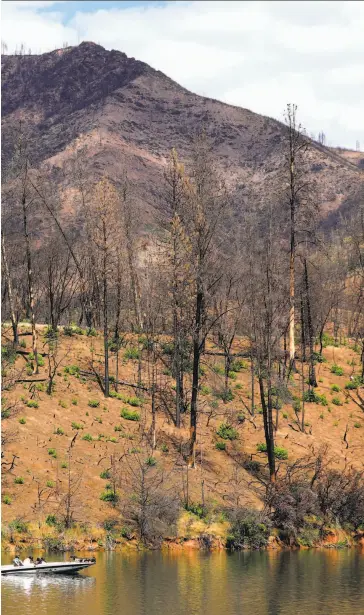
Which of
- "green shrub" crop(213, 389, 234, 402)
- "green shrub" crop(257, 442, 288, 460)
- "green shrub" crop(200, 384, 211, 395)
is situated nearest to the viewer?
"green shrub" crop(257, 442, 288, 460)

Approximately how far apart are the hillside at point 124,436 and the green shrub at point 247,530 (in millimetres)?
838

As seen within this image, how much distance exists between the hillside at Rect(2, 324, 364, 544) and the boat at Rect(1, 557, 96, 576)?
19.6ft

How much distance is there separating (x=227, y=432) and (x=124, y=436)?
586 centimetres

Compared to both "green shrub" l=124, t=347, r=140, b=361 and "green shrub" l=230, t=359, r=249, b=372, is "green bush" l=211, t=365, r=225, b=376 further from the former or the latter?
"green shrub" l=124, t=347, r=140, b=361

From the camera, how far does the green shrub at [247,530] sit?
3966 cm

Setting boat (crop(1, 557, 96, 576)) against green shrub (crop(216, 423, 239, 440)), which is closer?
boat (crop(1, 557, 96, 576))

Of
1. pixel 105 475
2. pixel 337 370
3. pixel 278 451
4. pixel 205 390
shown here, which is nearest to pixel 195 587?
pixel 105 475

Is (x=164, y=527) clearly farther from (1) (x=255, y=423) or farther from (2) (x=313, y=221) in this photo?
→ (2) (x=313, y=221)

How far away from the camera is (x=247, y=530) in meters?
40.2

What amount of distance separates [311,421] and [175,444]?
921cm

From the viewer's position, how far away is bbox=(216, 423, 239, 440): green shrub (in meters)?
48.5

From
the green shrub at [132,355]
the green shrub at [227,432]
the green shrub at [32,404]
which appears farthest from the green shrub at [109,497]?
the green shrub at [132,355]

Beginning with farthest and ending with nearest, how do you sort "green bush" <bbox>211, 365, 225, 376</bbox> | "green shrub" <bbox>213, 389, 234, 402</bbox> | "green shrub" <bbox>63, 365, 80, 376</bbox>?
"green bush" <bbox>211, 365, 225, 376</bbox>
"green shrub" <bbox>63, 365, 80, 376</bbox>
"green shrub" <bbox>213, 389, 234, 402</bbox>

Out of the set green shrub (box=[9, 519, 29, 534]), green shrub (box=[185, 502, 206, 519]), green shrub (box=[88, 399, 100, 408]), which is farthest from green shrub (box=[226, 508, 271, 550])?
green shrub (box=[88, 399, 100, 408])
